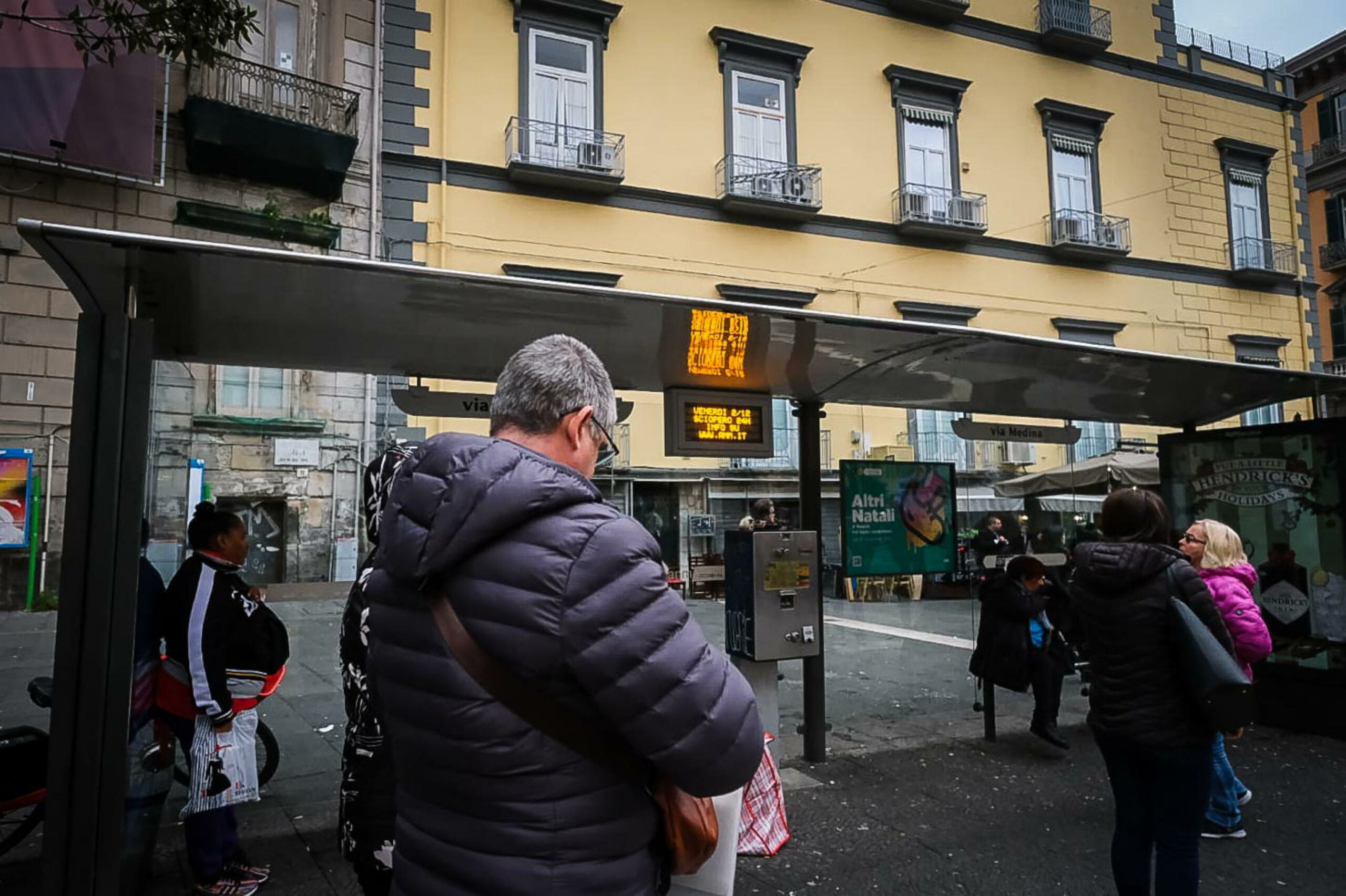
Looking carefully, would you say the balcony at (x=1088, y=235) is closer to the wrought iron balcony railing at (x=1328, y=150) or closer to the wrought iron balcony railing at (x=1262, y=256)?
the wrought iron balcony railing at (x=1262, y=256)

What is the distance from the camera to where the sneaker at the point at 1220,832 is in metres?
4.39

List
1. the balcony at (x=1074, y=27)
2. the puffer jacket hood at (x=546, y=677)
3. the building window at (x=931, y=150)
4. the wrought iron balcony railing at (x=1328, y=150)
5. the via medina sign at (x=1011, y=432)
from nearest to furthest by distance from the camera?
1. the puffer jacket hood at (x=546, y=677)
2. the via medina sign at (x=1011, y=432)
3. the building window at (x=931, y=150)
4. the balcony at (x=1074, y=27)
5. the wrought iron balcony railing at (x=1328, y=150)

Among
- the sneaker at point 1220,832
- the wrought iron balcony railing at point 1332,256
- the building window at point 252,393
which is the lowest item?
the sneaker at point 1220,832

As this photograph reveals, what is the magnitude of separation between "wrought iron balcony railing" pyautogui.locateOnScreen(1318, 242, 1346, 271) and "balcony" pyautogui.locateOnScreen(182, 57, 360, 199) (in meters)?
35.4

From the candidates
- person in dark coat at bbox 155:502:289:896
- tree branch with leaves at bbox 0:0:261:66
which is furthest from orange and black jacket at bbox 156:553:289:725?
tree branch with leaves at bbox 0:0:261:66

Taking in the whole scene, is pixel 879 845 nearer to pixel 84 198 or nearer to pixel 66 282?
pixel 66 282

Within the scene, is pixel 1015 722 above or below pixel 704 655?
below

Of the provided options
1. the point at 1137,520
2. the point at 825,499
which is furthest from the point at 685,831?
the point at 825,499

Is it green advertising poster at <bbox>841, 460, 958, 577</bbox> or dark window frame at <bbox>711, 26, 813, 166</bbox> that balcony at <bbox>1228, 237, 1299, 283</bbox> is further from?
green advertising poster at <bbox>841, 460, 958, 577</bbox>

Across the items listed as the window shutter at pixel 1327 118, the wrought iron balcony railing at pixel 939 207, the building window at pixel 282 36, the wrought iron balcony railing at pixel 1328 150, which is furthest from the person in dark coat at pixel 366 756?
the window shutter at pixel 1327 118

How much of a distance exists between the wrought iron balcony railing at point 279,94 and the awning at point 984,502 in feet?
34.4

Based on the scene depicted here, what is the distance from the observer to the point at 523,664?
55.4 inches

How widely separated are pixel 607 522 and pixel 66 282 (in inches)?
118

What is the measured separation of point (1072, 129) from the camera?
18672 millimetres
